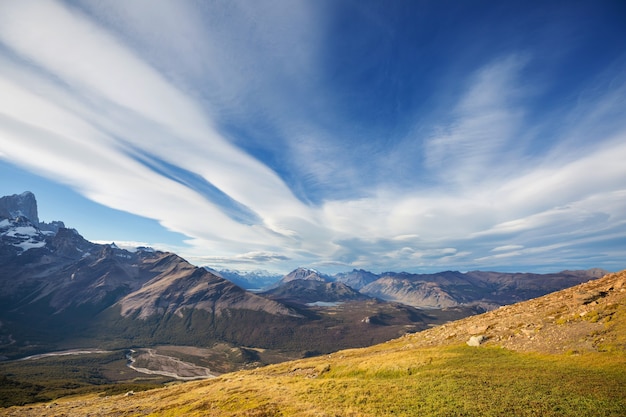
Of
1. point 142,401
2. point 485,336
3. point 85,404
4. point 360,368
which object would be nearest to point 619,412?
point 485,336

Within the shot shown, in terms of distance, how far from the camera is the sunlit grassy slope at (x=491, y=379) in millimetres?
28625

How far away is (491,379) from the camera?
116ft

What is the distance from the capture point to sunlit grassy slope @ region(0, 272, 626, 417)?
28625 mm

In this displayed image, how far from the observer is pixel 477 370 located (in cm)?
4009

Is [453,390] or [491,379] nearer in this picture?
[453,390]

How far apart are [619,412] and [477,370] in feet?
55.5

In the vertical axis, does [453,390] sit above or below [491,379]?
below

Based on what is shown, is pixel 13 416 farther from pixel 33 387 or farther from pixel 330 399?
pixel 33 387

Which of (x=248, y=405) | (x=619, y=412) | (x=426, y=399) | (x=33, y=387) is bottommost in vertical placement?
(x=33, y=387)

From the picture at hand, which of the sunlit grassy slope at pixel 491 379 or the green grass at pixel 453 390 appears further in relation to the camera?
the sunlit grassy slope at pixel 491 379

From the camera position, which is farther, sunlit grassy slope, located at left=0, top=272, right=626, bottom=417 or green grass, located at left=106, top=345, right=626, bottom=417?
sunlit grassy slope, located at left=0, top=272, right=626, bottom=417

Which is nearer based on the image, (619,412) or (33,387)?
(619,412)

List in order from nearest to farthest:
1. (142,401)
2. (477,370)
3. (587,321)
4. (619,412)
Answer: (619,412) → (477,370) → (587,321) → (142,401)

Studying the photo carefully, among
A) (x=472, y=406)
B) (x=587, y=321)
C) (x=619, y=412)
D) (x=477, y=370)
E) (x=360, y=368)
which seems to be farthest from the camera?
(x=360, y=368)
